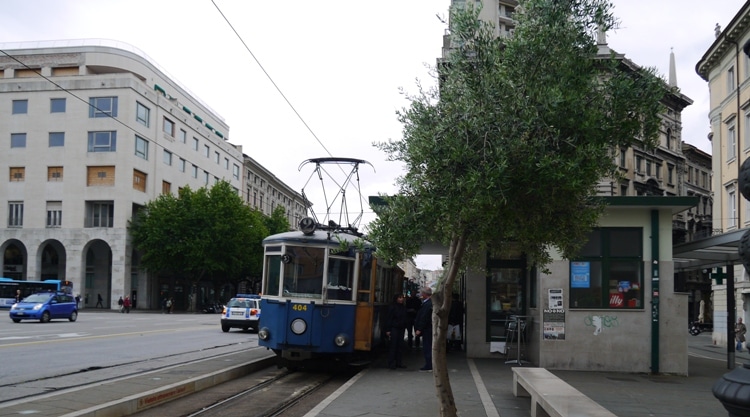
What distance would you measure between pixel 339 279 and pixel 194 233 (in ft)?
160

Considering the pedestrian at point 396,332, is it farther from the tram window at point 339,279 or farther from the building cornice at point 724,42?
the building cornice at point 724,42

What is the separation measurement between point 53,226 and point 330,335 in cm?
5369

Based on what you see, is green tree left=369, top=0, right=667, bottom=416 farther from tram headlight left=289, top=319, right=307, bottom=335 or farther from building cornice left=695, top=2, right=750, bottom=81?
building cornice left=695, top=2, right=750, bottom=81

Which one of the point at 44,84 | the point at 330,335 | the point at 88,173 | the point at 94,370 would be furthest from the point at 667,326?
→ the point at 44,84

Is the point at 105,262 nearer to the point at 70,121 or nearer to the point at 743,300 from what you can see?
the point at 70,121

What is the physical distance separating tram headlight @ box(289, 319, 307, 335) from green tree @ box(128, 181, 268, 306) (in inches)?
1887

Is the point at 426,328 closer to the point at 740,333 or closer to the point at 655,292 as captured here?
the point at 655,292

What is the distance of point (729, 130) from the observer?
38031mm

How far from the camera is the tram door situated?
14281 mm

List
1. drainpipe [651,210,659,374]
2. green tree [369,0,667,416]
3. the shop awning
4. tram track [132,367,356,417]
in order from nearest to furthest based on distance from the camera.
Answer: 1. green tree [369,0,667,416]
2. tram track [132,367,356,417]
3. the shop awning
4. drainpipe [651,210,659,374]

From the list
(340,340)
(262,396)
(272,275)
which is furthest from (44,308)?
(262,396)

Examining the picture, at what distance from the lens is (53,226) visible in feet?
199

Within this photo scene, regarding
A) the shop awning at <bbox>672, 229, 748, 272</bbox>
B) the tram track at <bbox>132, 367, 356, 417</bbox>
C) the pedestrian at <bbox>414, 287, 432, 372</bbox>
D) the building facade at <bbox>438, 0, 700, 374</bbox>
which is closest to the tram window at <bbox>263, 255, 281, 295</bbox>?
the tram track at <bbox>132, 367, 356, 417</bbox>

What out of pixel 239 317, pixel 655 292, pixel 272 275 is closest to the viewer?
pixel 272 275
